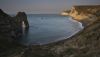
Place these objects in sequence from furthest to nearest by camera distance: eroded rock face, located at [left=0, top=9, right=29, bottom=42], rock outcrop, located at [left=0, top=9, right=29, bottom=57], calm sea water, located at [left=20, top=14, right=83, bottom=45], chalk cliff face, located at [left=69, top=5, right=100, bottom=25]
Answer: chalk cliff face, located at [left=69, top=5, right=100, bottom=25] → calm sea water, located at [left=20, top=14, right=83, bottom=45] → eroded rock face, located at [left=0, top=9, right=29, bottom=42] → rock outcrop, located at [left=0, top=9, right=29, bottom=57]

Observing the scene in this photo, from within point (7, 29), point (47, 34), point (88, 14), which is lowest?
point (88, 14)

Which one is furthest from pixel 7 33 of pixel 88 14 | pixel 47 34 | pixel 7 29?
pixel 88 14

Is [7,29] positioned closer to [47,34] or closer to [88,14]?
[47,34]

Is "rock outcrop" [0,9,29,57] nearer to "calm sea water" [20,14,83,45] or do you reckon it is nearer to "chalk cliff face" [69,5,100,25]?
"calm sea water" [20,14,83,45]

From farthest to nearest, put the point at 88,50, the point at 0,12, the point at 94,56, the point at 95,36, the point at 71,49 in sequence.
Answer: the point at 0,12 → the point at 95,36 → the point at 71,49 → the point at 88,50 → the point at 94,56

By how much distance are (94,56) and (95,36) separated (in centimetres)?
636

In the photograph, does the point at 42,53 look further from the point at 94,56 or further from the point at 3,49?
the point at 3,49

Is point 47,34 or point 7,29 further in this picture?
point 47,34

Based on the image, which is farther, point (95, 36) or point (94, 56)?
point (95, 36)

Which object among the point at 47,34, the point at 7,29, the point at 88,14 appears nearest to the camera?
the point at 7,29

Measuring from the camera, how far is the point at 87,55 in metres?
22.3

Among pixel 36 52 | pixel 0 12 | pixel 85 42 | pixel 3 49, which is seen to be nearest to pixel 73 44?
pixel 85 42

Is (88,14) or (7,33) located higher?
(7,33)

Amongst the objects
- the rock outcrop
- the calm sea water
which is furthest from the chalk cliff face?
the rock outcrop
